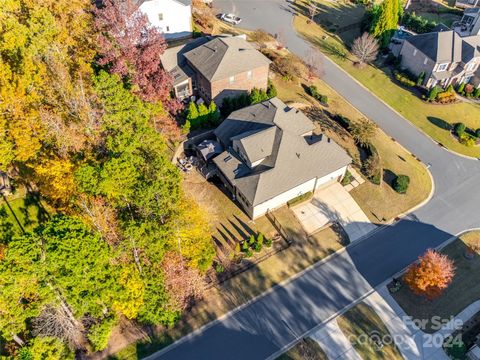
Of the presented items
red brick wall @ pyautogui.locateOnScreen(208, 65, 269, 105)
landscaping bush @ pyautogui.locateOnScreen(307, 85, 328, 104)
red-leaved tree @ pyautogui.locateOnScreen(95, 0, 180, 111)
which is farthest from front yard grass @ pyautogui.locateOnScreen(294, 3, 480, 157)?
red-leaved tree @ pyautogui.locateOnScreen(95, 0, 180, 111)

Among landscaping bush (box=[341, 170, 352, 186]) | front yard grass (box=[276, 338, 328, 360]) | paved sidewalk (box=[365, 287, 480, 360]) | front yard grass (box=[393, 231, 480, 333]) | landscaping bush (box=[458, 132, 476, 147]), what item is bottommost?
front yard grass (box=[276, 338, 328, 360])

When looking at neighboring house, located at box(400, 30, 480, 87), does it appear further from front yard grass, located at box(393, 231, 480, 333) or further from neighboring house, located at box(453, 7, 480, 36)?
front yard grass, located at box(393, 231, 480, 333)

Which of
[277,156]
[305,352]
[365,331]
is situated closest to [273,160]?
[277,156]

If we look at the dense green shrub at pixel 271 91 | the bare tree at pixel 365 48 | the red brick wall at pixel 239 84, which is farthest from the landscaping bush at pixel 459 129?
the red brick wall at pixel 239 84

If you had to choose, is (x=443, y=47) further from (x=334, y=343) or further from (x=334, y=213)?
(x=334, y=343)

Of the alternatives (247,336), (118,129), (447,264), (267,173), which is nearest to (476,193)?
(447,264)

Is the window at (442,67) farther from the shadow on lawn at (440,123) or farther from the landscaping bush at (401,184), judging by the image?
the landscaping bush at (401,184)
